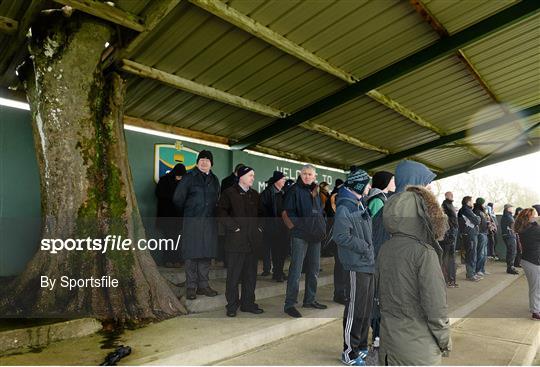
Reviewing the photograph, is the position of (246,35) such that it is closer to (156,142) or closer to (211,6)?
(211,6)

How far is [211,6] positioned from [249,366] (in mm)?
4245

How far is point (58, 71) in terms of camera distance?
14.0 feet

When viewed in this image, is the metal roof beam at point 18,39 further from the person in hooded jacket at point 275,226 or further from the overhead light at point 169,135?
the person in hooded jacket at point 275,226

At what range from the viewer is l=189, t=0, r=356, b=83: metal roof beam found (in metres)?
4.75

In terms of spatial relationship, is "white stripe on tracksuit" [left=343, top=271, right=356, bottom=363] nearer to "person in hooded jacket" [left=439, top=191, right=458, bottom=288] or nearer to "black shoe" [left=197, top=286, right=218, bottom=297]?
"black shoe" [left=197, top=286, right=218, bottom=297]

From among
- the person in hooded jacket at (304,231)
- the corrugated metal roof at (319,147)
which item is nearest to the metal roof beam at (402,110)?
the corrugated metal roof at (319,147)

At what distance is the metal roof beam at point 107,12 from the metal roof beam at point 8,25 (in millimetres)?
969

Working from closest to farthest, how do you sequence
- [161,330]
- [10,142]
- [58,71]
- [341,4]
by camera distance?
[161,330] → [58,71] → [341,4] → [10,142]

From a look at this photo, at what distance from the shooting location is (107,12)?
4094 millimetres

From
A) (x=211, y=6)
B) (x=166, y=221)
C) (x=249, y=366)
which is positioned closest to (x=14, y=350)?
(x=249, y=366)

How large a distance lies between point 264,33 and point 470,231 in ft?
22.6

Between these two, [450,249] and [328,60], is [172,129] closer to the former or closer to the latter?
[328,60]

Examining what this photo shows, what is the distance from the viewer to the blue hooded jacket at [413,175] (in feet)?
7.69

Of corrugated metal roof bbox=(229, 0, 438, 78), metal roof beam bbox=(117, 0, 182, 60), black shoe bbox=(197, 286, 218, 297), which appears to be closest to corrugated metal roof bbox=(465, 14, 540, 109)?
corrugated metal roof bbox=(229, 0, 438, 78)
